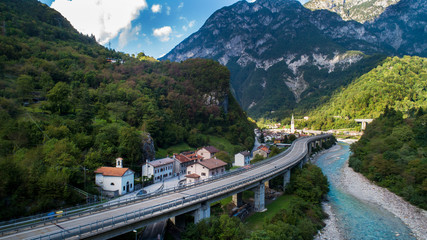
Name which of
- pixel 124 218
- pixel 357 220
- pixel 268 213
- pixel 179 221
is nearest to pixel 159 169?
pixel 179 221

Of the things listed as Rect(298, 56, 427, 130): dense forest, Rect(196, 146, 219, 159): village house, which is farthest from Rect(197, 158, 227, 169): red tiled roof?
Rect(298, 56, 427, 130): dense forest

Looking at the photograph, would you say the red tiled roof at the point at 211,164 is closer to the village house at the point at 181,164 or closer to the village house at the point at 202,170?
the village house at the point at 202,170

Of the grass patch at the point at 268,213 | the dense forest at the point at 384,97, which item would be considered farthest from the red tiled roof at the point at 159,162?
the dense forest at the point at 384,97

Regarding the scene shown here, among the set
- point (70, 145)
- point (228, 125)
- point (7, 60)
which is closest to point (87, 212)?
point (70, 145)

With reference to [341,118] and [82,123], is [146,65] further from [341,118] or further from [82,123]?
[341,118]

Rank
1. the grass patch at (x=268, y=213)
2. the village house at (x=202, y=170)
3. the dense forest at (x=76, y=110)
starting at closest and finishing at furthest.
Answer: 1. the dense forest at (x=76, y=110)
2. the grass patch at (x=268, y=213)
3. the village house at (x=202, y=170)

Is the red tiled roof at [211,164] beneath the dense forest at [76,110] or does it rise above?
beneath

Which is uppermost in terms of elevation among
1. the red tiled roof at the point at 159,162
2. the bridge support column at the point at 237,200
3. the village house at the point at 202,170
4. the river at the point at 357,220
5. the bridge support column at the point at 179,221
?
the red tiled roof at the point at 159,162

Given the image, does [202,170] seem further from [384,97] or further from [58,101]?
[384,97]
